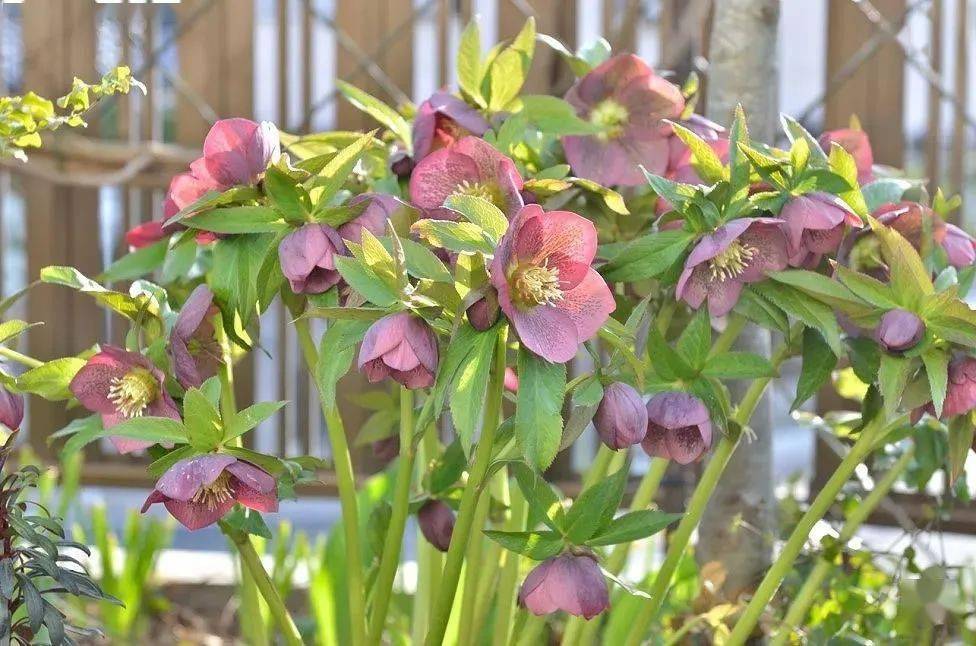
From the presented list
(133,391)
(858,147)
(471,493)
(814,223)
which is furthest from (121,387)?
(858,147)

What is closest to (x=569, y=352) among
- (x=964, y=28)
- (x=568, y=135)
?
(x=568, y=135)

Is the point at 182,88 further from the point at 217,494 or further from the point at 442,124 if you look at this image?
the point at 217,494

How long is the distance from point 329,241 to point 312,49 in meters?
1.52

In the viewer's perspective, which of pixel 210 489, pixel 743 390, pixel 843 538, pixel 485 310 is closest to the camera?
pixel 485 310

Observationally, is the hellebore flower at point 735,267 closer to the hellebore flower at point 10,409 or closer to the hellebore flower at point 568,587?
the hellebore flower at point 568,587

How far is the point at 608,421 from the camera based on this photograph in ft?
2.28

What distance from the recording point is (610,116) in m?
0.91

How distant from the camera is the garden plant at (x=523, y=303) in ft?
2.15

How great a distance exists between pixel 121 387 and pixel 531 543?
29 cm

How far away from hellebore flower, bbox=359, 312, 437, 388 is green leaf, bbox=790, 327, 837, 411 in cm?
30

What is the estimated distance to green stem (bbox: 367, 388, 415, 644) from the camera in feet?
2.65

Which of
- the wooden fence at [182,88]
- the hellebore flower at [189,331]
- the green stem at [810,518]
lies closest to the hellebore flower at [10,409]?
the hellebore flower at [189,331]

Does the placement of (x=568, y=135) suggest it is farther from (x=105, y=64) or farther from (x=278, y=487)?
(x=105, y=64)

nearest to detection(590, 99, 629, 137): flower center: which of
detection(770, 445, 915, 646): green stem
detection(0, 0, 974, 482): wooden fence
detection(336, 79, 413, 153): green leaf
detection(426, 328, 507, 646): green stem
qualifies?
detection(336, 79, 413, 153): green leaf
